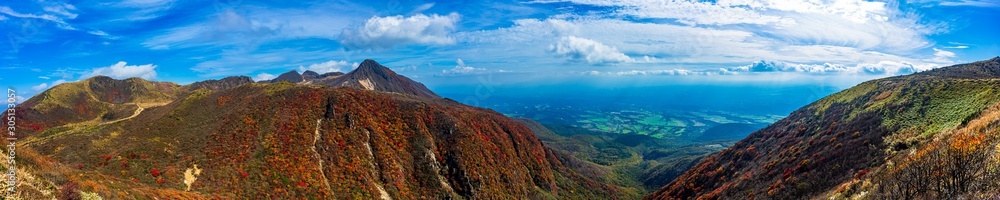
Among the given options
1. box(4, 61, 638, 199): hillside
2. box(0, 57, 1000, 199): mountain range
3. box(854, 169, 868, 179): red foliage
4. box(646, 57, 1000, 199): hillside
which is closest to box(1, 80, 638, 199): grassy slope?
box(4, 61, 638, 199): hillside

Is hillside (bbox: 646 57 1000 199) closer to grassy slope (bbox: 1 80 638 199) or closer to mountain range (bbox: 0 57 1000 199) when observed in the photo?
mountain range (bbox: 0 57 1000 199)

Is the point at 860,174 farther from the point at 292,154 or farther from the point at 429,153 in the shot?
the point at 292,154

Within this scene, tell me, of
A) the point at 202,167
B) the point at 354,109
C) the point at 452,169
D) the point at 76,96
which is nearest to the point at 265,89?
the point at 354,109

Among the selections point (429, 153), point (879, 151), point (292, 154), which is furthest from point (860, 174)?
point (292, 154)

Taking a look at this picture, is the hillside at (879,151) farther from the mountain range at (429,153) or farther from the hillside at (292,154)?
the hillside at (292,154)

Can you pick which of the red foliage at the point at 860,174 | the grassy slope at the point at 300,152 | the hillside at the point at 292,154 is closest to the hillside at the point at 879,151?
the red foliage at the point at 860,174

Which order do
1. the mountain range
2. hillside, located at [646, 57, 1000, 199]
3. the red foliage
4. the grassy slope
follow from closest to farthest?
1. hillside, located at [646, 57, 1000, 199]
2. the mountain range
3. the red foliage
4. the grassy slope
